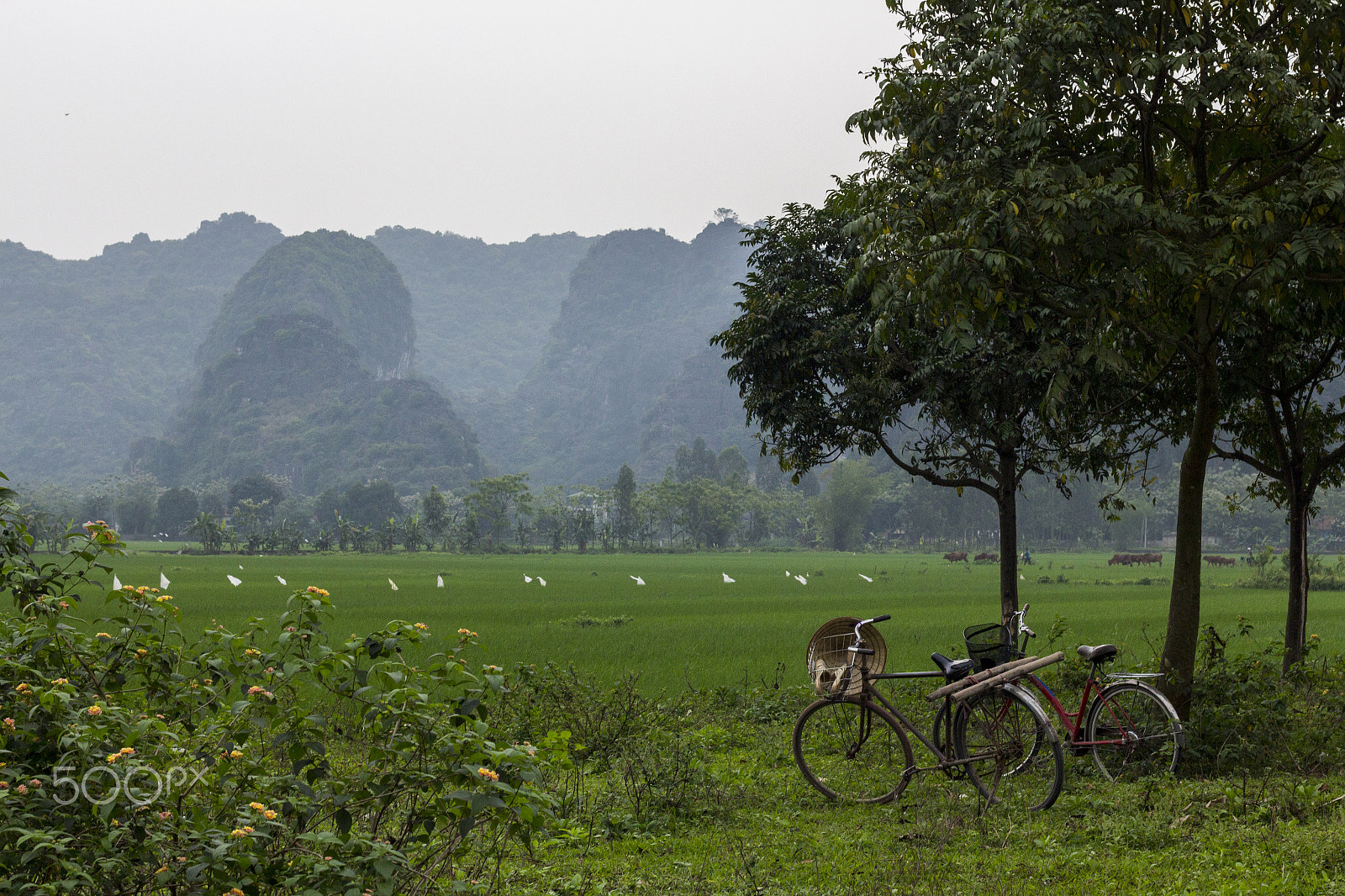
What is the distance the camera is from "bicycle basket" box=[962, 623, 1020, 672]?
6293 millimetres

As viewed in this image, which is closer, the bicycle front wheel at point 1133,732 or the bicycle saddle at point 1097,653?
the bicycle saddle at point 1097,653

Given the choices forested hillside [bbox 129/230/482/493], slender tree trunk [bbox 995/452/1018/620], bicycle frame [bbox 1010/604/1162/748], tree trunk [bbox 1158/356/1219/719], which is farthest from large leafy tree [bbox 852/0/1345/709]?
forested hillside [bbox 129/230/482/493]

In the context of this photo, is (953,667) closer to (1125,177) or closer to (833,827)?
(833,827)

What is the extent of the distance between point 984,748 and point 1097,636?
45.7 feet

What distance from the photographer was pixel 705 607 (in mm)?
28219

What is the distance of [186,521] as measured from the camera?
10712 cm

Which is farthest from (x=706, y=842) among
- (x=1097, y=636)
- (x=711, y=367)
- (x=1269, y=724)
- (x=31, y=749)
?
(x=711, y=367)

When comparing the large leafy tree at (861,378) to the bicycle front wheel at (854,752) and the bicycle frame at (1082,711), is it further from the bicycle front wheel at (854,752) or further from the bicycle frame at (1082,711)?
the bicycle frame at (1082,711)

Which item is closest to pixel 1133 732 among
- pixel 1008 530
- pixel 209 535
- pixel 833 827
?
pixel 833 827

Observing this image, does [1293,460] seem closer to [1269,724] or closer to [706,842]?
[1269,724]

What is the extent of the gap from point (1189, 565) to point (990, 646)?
96.2 inches

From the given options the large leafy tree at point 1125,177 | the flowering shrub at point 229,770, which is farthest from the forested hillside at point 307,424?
the flowering shrub at point 229,770

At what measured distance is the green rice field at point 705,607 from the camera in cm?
1619

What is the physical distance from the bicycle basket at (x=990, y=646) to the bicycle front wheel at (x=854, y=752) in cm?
74
